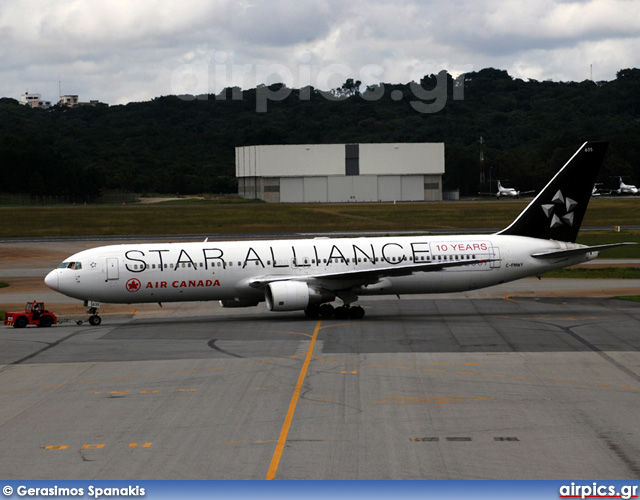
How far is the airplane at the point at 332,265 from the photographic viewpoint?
137 ft

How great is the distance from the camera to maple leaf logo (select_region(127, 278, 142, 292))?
41812mm

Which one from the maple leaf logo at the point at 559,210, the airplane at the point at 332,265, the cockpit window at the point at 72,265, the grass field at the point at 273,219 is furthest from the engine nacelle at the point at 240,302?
the grass field at the point at 273,219

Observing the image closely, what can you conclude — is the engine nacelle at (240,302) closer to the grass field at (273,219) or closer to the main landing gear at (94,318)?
the main landing gear at (94,318)

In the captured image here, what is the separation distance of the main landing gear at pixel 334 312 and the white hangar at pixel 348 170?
13270 centimetres

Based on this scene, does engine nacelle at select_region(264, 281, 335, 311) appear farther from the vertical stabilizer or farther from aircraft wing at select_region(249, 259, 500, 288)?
the vertical stabilizer

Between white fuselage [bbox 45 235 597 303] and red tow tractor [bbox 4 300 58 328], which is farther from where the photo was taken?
red tow tractor [bbox 4 300 58 328]

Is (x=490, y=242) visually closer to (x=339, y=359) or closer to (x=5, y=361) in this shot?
(x=339, y=359)

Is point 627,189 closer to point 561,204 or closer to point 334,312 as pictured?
point 561,204

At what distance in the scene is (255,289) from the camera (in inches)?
1679

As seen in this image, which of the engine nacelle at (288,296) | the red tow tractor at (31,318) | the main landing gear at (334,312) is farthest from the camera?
the main landing gear at (334,312)

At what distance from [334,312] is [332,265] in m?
2.36

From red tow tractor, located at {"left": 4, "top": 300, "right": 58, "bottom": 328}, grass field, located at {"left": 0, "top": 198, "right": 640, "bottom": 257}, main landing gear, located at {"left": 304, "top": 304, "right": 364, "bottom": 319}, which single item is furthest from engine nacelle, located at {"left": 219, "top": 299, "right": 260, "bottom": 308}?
grass field, located at {"left": 0, "top": 198, "right": 640, "bottom": 257}

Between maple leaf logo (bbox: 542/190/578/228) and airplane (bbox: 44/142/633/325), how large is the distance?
0.05 metres

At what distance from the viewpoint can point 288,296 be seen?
40.8m
